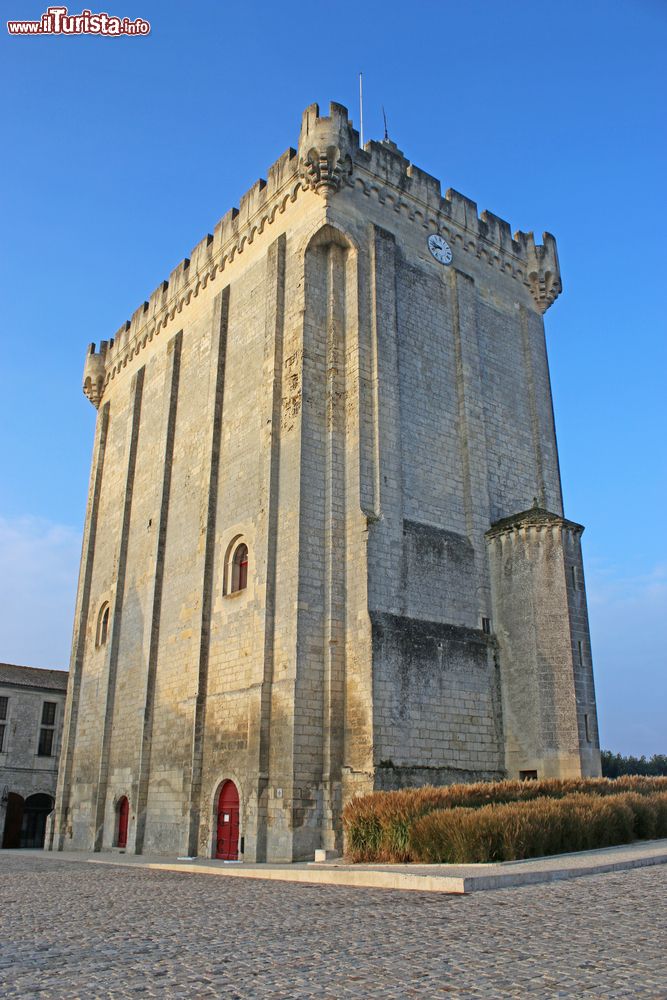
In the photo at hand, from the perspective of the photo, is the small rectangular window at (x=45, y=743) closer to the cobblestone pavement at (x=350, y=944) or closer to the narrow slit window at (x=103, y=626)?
the narrow slit window at (x=103, y=626)

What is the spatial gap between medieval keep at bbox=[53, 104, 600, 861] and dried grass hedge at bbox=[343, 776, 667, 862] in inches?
73.8

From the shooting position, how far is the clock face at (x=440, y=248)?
22094 millimetres

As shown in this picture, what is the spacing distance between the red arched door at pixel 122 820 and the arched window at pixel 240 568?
25.3 feet

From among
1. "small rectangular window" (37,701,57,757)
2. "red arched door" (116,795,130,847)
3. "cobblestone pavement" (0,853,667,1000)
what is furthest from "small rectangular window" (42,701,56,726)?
"cobblestone pavement" (0,853,667,1000)

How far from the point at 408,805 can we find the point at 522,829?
240 cm

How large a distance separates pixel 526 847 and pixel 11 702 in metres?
27.2

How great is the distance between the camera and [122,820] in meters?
22.4

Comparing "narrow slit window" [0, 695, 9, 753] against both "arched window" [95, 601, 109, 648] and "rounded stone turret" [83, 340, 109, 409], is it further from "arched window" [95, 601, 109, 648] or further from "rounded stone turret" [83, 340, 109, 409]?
"rounded stone turret" [83, 340, 109, 409]

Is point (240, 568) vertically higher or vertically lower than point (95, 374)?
lower

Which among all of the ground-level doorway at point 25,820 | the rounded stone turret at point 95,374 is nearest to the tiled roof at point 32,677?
the ground-level doorway at point 25,820

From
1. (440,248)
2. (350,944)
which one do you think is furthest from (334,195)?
(350,944)

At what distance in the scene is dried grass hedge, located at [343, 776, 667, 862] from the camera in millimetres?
12125

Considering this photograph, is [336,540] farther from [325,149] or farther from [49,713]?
[49,713]

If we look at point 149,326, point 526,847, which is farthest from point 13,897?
point 149,326
